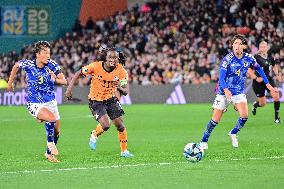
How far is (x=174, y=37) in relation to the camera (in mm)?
39562

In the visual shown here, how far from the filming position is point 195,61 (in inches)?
1457

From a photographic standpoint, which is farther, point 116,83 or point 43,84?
point 116,83

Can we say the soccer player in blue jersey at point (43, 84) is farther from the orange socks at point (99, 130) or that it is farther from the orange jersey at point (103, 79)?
the orange socks at point (99, 130)

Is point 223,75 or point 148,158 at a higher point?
point 223,75

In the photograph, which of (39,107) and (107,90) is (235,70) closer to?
(107,90)

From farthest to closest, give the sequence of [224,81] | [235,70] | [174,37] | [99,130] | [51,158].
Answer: [174,37] → [99,130] → [235,70] → [224,81] → [51,158]

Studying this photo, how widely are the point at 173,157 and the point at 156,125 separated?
30.6 feet

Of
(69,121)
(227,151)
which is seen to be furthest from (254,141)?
(69,121)

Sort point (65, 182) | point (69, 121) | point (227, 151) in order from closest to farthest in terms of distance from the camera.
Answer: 1. point (65, 182)
2. point (227, 151)
3. point (69, 121)

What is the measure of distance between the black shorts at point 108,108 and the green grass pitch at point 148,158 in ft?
2.50

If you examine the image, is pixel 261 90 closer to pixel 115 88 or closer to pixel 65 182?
pixel 115 88

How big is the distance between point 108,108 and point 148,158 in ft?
5.04

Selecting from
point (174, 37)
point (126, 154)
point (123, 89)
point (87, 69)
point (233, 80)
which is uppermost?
point (87, 69)

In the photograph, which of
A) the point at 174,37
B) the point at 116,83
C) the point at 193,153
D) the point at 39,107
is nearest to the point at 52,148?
the point at 39,107
